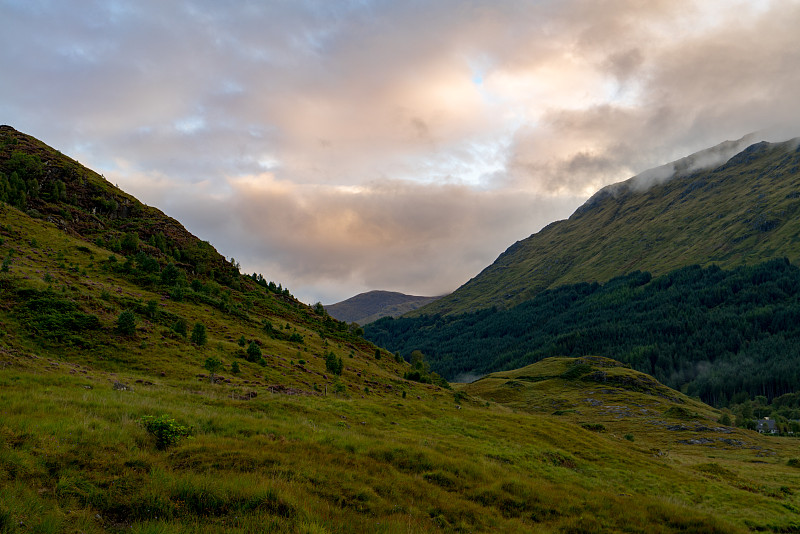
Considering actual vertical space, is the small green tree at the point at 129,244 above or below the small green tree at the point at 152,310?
above

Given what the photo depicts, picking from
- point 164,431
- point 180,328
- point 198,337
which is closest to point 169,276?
point 180,328

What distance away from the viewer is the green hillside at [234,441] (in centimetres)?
1120

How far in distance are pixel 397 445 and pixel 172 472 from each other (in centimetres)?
1216

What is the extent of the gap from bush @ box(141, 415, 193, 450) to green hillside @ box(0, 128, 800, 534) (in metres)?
0.12

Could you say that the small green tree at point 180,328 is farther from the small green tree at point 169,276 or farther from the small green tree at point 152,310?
the small green tree at point 169,276

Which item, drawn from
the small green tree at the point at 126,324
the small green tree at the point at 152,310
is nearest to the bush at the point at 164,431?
the small green tree at the point at 126,324

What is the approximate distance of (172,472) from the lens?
12555 millimetres

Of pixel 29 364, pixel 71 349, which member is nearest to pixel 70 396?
pixel 29 364

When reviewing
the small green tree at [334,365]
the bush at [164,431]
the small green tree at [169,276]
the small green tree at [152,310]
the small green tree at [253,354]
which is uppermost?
the small green tree at [169,276]

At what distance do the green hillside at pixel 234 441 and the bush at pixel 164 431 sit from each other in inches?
4.7

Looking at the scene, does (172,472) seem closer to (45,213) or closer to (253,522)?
(253,522)

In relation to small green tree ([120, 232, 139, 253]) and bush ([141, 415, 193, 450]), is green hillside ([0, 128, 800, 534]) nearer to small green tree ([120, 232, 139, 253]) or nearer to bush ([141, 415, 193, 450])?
bush ([141, 415, 193, 450])

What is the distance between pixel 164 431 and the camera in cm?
1558

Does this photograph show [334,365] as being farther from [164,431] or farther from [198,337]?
[164,431]
